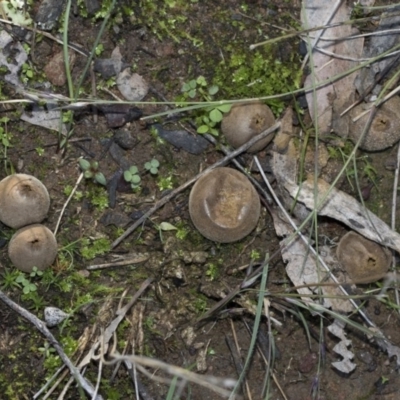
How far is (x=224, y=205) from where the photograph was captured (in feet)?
11.7

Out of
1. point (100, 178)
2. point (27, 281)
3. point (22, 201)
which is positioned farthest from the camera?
point (100, 178)

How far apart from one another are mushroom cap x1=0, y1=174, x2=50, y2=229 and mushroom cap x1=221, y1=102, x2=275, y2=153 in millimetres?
1171

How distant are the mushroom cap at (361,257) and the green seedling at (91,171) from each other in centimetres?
154

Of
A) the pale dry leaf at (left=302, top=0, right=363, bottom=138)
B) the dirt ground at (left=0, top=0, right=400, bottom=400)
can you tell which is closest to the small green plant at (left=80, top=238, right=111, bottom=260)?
the dirt ground at (left=0, top=0, right=400, bottom=400)

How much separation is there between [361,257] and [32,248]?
1.98m

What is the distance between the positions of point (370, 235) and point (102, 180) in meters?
1.71

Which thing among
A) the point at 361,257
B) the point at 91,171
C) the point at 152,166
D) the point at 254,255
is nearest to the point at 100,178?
the point at 91,171

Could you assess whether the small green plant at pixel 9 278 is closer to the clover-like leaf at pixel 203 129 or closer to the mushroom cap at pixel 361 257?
the clover-like leaf at pixel 203 129

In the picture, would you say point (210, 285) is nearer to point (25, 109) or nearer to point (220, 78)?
point (220, 78)

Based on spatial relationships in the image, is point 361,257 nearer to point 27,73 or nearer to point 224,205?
point 224,205

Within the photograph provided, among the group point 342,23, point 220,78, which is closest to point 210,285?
point 220,78

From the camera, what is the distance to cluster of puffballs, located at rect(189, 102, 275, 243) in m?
3.54

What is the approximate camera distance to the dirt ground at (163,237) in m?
3.68

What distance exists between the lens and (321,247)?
12.6ft
